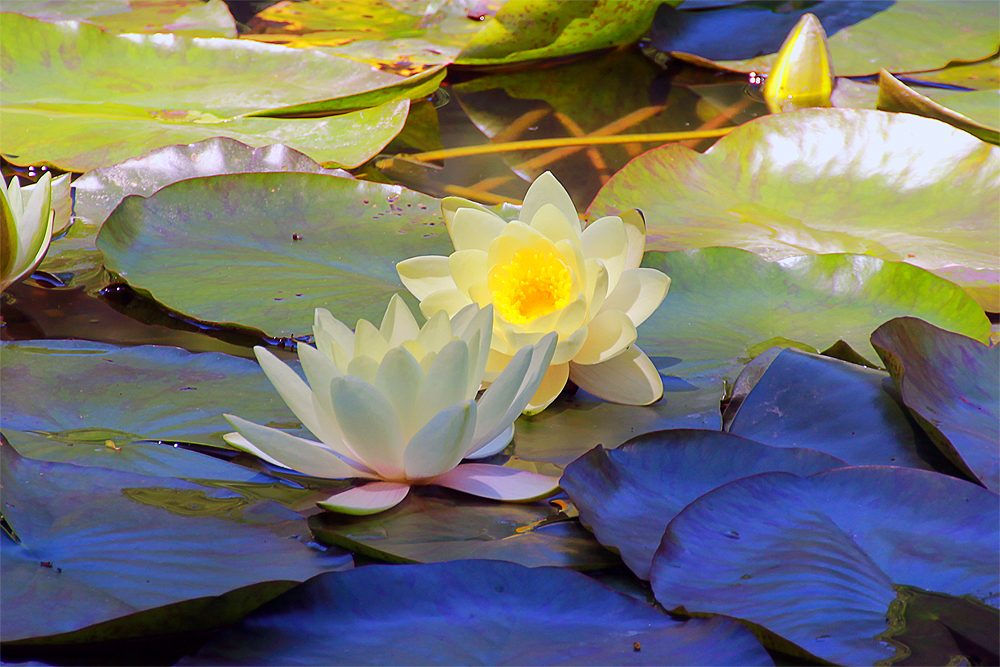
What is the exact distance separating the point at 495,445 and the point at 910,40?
187cm

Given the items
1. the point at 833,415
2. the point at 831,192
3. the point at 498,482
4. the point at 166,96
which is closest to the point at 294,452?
the point at 498,482

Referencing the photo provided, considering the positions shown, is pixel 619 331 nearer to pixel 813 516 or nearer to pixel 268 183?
pixel 813 516

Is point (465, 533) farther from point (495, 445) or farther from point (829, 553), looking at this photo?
point (829, 553)

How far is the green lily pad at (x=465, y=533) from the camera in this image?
0.58 metres

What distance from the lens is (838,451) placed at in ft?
2.34

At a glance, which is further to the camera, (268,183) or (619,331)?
(268,183)

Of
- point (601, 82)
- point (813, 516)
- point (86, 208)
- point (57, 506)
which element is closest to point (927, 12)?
point (601, 82)

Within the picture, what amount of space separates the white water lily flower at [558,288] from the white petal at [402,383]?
0.17 metres

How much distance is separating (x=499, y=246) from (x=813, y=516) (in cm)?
40

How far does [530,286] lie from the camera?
2.61 feet

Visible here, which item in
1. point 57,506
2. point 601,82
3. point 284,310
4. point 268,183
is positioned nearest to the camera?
point 57,506

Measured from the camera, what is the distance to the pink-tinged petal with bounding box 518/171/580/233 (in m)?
0.81

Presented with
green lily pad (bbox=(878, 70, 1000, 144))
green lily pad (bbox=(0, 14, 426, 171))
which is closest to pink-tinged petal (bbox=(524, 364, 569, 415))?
green lily pad (bbox=(0, 14, 426, 171))

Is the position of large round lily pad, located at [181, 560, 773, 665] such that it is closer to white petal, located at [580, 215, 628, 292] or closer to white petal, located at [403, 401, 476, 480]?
white petal, located at [403, 401, 476, 480]
